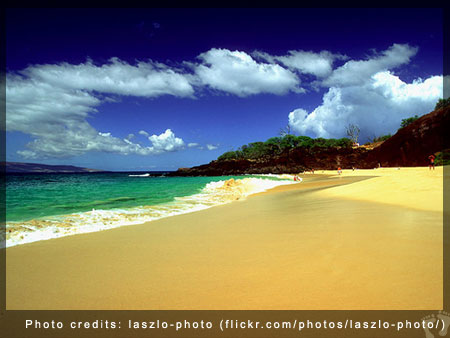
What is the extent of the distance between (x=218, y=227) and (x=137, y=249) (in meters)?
1.98

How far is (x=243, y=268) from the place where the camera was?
116 inches

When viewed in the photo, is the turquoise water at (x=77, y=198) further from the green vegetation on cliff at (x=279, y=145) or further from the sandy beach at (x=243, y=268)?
the green vegetation on cliff at (x=279, y=145)

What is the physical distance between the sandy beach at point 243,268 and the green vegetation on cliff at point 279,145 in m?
87.8

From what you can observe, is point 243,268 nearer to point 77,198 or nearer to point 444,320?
point 444,320

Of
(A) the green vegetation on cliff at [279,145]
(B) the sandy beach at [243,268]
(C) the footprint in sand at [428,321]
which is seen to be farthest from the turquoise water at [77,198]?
(A) the green vegetation on cliff at [279,145]

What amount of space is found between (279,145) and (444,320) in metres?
101

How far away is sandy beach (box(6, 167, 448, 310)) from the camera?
221 centimetres

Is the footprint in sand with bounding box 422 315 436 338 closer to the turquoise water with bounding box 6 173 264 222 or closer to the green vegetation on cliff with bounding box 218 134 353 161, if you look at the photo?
the turquoise water with bounding box 6 173 264 222

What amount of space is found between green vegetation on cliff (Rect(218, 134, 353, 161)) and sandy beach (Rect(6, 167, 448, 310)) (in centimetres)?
8783

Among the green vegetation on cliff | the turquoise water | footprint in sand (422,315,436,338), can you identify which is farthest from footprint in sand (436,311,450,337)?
the green vegetation on cliff

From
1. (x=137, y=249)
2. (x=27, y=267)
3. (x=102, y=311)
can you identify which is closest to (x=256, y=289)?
(x=102, y=311)


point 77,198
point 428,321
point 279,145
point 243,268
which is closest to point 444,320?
point 428,321

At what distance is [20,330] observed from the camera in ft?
6.44

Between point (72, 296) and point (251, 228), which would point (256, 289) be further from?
point (251, 228)
